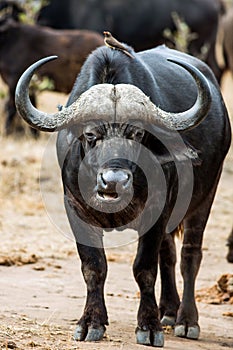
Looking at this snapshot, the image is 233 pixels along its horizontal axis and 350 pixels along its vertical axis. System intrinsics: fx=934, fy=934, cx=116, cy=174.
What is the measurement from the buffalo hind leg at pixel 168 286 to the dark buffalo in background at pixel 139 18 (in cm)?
948

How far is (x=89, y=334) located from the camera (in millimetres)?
4984

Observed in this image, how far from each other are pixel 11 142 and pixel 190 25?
5165mm

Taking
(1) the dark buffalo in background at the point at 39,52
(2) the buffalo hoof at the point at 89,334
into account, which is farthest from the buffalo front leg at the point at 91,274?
(1) the dark buffalo in background at the point at 39,52

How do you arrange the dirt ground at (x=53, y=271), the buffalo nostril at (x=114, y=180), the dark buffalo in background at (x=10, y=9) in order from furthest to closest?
1. the dark buffalo in background at (x=10, y=9)
2. the dirt ground at (x=53, y=271)
3. the buffalo nostril at (x=114, y=180)

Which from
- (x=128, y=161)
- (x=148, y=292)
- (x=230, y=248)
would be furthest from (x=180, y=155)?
(x=230, y=248)

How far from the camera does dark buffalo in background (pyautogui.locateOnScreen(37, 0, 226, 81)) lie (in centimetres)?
1537

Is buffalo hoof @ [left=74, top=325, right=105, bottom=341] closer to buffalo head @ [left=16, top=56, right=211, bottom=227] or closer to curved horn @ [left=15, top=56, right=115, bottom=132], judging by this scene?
buffalo head @ [left=16, top=56, right=211, bottom=227]

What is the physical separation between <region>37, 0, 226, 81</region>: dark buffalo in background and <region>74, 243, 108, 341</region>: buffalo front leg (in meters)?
10.4

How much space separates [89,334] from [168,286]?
1022 mm

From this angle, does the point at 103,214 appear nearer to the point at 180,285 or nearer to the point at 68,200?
the point at 68,200

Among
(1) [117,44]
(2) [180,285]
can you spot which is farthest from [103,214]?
(2) [180,285]

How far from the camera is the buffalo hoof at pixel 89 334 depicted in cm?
498

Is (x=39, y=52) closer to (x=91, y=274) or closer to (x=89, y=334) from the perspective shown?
(x=91, y=274)

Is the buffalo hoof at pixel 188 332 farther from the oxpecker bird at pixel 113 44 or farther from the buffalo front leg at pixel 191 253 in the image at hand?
the oxpecker bird at pixel 113 44
